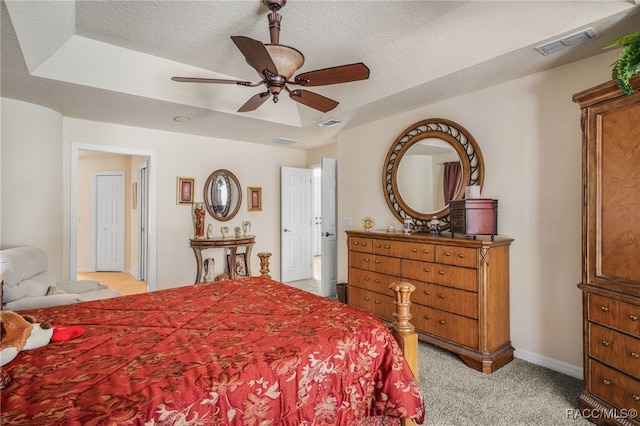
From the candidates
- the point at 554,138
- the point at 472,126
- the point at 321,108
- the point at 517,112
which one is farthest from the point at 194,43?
the point at 554,138

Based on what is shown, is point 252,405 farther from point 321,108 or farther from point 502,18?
point 502,18

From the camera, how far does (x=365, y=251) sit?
3.75 metres

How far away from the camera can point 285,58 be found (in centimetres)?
214

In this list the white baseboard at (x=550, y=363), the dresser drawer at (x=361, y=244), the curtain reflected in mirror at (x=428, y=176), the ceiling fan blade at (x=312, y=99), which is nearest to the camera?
the ceiling fan blade at (x=312, y=99)

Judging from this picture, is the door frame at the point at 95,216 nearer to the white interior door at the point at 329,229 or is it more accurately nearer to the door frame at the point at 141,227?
the door frame at the point at 141,227

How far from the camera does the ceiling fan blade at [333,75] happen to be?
83.1 inches

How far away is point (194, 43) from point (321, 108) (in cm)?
129

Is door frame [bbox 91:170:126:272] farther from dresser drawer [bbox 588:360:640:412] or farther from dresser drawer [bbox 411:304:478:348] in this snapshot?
dresser drawer [bbox 588:360:640:412]

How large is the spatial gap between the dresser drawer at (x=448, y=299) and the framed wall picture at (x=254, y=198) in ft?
10.8

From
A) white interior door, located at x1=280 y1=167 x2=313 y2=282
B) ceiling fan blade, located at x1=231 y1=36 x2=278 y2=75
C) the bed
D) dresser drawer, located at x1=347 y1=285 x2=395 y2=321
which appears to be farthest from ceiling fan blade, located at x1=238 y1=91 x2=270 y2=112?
white interior door, located at x1=280 y1=167 x2=313 y2=282

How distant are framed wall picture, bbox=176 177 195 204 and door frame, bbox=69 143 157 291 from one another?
33 cm

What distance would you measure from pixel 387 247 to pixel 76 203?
152 inches

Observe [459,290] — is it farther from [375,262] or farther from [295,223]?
[295,223]

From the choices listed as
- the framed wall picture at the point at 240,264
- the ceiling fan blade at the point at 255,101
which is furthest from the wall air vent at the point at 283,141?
the ceiling fan blade at the point at 255,101
